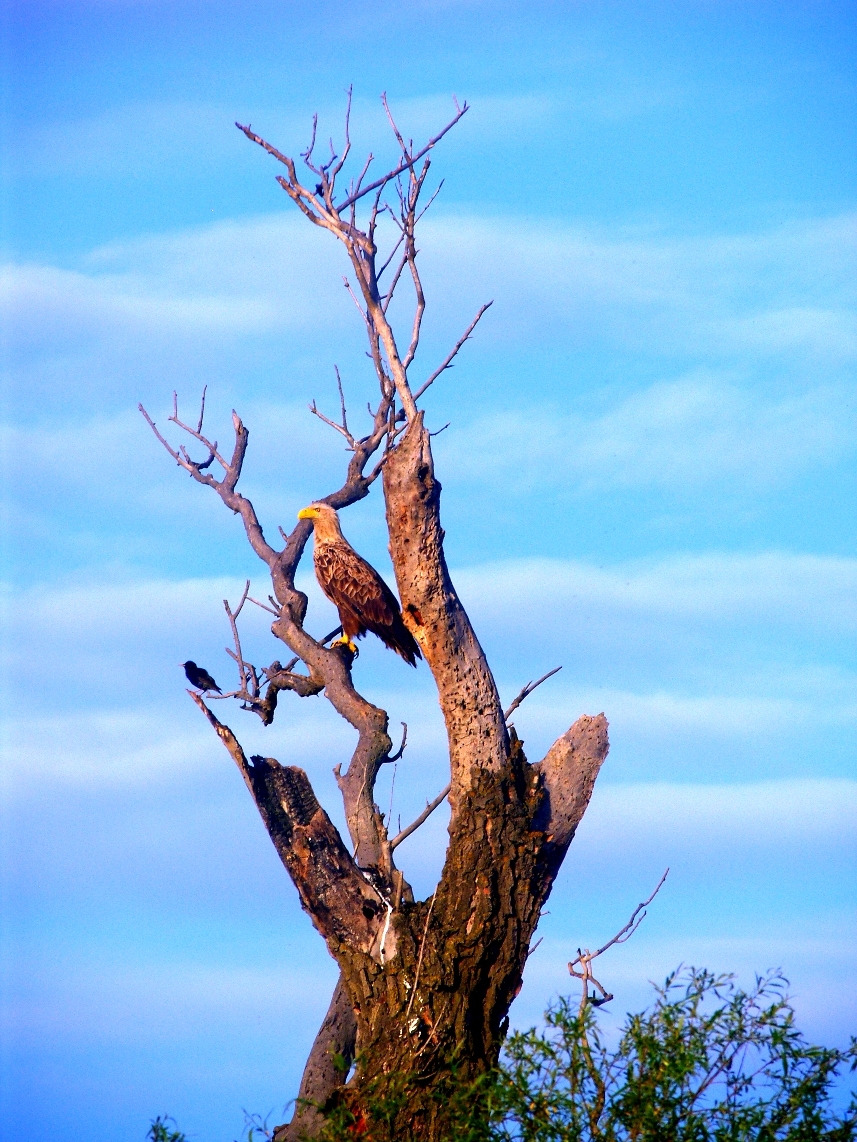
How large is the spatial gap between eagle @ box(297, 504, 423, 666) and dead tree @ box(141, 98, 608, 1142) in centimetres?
91

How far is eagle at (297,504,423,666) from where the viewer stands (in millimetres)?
8750

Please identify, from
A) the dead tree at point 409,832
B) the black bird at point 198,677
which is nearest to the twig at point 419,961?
the dead tree at point 409,832

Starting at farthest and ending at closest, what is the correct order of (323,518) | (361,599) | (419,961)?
(323,518)
(361,599)
(419,961)

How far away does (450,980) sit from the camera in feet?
21.1

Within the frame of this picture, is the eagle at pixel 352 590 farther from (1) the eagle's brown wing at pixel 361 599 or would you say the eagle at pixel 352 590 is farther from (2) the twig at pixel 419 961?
(2) the twig at pixel 419 961

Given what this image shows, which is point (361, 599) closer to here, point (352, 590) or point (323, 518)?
point (352, 590)

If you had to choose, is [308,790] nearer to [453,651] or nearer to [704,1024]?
[453,651]

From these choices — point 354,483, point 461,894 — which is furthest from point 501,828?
point 354,483

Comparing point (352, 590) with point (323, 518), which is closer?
point (352, 590)

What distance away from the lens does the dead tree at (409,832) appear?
6.41 m

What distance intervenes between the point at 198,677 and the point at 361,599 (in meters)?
1.56

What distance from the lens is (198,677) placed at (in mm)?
7727

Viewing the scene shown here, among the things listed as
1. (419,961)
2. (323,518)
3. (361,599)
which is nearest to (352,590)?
(361,599)

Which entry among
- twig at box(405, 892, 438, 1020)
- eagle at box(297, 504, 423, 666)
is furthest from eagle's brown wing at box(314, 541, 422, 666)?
twig at box(405, 892, 438, 1020)
